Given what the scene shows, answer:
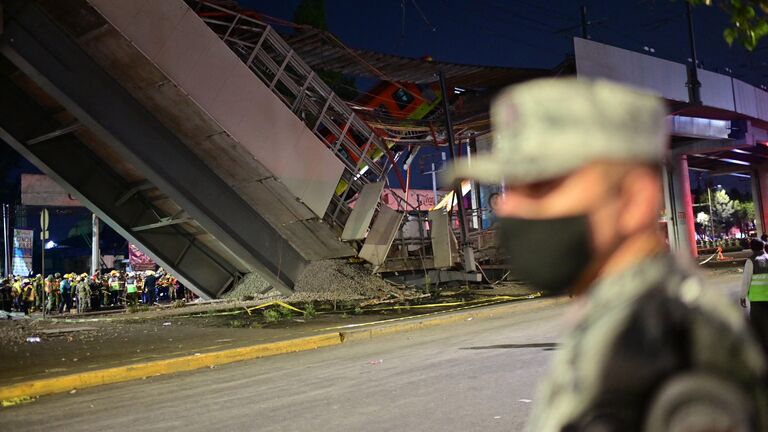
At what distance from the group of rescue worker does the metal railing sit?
10.6 meters

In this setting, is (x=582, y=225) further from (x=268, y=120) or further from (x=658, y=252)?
(x=268, y=120)

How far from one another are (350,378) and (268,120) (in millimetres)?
8610

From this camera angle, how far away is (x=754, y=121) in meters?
32.9

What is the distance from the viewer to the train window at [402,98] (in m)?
24.9

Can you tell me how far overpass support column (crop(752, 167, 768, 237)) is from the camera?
45219 mm

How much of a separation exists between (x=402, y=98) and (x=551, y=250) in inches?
969

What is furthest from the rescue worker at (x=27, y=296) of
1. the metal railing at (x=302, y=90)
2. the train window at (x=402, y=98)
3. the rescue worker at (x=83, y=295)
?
the train window at (x=402, y=98)

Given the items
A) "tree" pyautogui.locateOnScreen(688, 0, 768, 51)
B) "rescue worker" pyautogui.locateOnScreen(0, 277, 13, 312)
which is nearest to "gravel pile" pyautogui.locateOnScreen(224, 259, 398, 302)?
"rescue worker" pyautogui.locateOnScreen(0, 277, 13, 312)

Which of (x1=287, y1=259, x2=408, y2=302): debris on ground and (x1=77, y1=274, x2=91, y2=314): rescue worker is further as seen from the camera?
(x1=77, y1=274, x2=91, y2=314): rescue worker

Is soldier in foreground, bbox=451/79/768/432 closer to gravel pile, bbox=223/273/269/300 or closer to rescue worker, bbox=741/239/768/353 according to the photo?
rescue worker, bbox=741/239/768/353

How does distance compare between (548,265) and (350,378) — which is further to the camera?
(350,378)

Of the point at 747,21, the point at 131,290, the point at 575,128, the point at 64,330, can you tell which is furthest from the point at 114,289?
the point at 575,128

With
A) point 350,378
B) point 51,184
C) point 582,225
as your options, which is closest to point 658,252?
point 582,225

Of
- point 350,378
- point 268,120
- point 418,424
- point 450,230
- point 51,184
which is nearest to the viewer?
point 418,424
